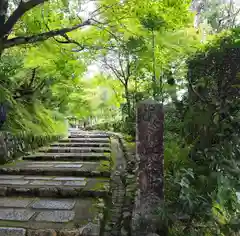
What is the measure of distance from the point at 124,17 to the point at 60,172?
117 inches

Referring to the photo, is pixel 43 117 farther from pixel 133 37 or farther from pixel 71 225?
pixel 71 225

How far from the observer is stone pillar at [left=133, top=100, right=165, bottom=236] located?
209 centimetres

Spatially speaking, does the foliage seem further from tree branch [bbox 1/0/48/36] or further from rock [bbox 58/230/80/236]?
tree branch [bbox 1/0/48/36]

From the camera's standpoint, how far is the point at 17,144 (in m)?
5.42

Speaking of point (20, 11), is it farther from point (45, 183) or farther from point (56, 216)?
point (56, 216)

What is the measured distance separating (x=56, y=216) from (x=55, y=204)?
1.24 feet

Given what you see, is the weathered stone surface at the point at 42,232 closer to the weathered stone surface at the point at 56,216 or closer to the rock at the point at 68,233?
the rock at the point at 68,233

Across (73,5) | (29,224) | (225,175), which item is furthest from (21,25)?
(225,175)

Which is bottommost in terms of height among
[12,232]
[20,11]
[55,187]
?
[12,232]

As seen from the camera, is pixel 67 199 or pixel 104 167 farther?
pixel 104 167

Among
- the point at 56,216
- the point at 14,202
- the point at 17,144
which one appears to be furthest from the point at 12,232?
the point at 17,144

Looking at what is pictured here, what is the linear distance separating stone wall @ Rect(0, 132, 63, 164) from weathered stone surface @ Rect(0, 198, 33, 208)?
200 centimetres

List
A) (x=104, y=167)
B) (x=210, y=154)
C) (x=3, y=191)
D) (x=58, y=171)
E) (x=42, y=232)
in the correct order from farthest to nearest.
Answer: (x=104, y=167) < (x=58, y=171) < (x=3, y=191) < (x=210, y=154) < (x=42, y=232)

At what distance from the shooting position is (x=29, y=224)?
2193 millimetres
